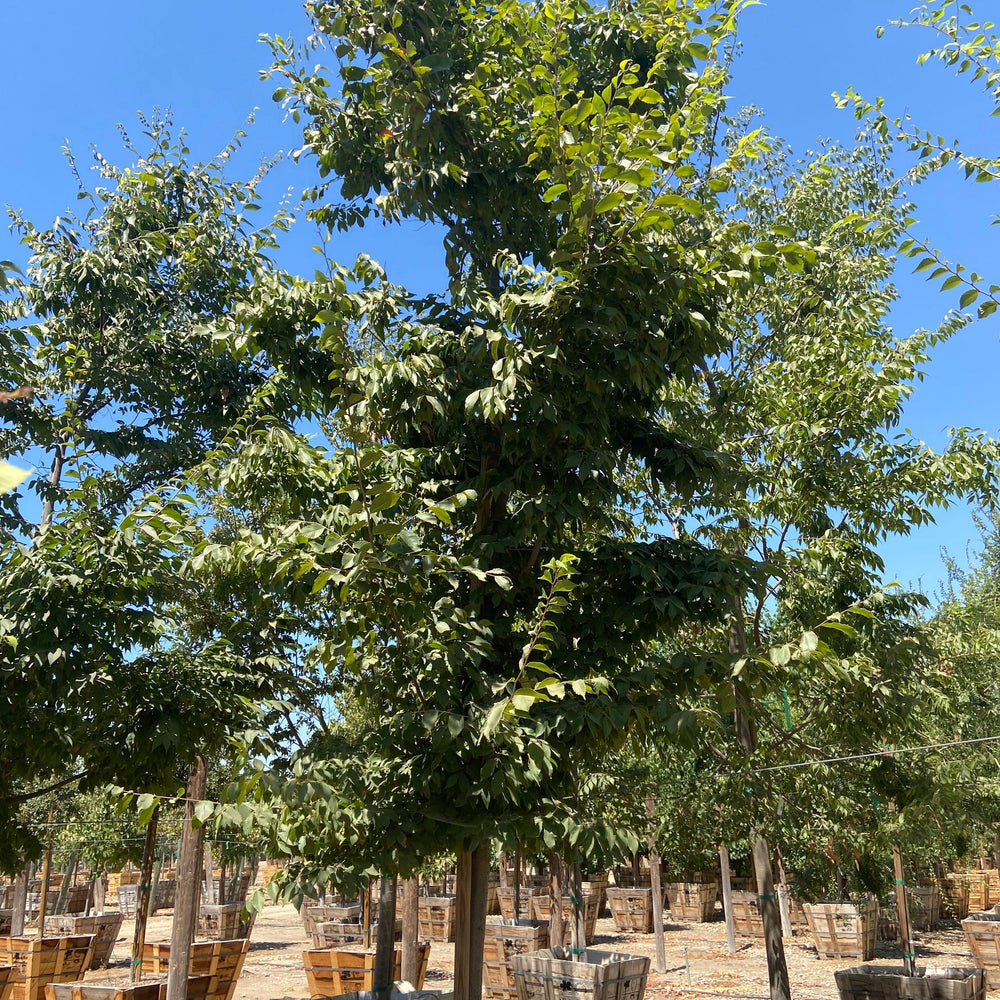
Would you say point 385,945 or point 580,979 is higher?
point 385,945

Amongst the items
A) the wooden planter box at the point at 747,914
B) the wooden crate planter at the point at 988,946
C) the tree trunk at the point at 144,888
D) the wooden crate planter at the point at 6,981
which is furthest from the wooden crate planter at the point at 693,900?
the wooden crate planter at the point at 6,981

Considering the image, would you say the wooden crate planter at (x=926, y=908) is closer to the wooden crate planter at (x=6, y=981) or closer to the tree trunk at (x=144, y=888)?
the tree trunk at (x=144, y=888)

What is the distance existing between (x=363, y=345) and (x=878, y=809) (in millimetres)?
6985

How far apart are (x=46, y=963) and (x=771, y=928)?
38.3ft

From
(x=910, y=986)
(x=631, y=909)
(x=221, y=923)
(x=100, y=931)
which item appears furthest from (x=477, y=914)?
(x=631, y=909)

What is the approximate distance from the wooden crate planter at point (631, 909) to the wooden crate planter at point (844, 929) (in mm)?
5577

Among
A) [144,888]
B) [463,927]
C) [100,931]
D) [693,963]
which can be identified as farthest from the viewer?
[100,931]

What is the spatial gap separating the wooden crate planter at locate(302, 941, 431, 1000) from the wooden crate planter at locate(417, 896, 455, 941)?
794 cm

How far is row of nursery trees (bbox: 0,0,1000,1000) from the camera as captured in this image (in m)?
4.33

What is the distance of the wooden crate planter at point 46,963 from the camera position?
1356 centimetres

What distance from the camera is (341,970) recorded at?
1255cm

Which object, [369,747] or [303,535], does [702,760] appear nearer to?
[369,747]

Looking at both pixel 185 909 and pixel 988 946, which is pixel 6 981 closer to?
pixel 185 909

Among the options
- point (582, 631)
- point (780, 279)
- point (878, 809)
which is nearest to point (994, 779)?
point (878, 809)
